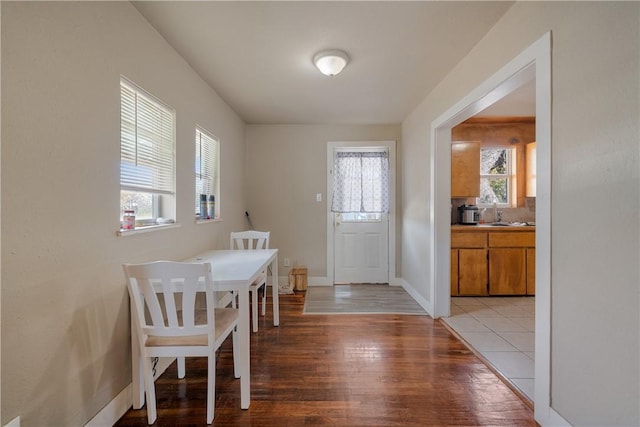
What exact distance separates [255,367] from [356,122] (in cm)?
328

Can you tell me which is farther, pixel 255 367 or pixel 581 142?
pixel 255 367

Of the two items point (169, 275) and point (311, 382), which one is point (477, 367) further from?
point (169, 275)

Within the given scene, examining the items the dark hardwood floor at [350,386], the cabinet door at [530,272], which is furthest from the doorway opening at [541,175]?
the cabinet door at [530,272]

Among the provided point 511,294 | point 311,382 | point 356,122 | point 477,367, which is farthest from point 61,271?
point 511,294

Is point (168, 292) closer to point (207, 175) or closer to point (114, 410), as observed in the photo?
point (114, 410)

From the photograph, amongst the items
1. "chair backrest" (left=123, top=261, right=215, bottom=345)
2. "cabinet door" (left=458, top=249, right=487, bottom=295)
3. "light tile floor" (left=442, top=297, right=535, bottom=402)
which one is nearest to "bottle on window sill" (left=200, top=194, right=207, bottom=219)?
"chair backrest" (left=123, top=261, right=215, bottom=345)

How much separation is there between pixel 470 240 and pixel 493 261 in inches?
15.7

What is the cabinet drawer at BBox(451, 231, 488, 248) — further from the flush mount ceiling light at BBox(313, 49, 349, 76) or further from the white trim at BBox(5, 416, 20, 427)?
the white trim at BBox(5, 416, 20, 427)

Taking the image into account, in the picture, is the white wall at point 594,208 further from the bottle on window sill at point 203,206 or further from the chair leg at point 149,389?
the bottle on window sill at point 203,206

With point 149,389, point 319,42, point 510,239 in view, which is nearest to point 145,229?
point 149,389

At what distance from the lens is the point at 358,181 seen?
419cm

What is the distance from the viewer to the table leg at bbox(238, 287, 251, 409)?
1.61 meters

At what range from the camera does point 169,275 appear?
1.39 metres

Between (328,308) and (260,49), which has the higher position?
(260,49)
